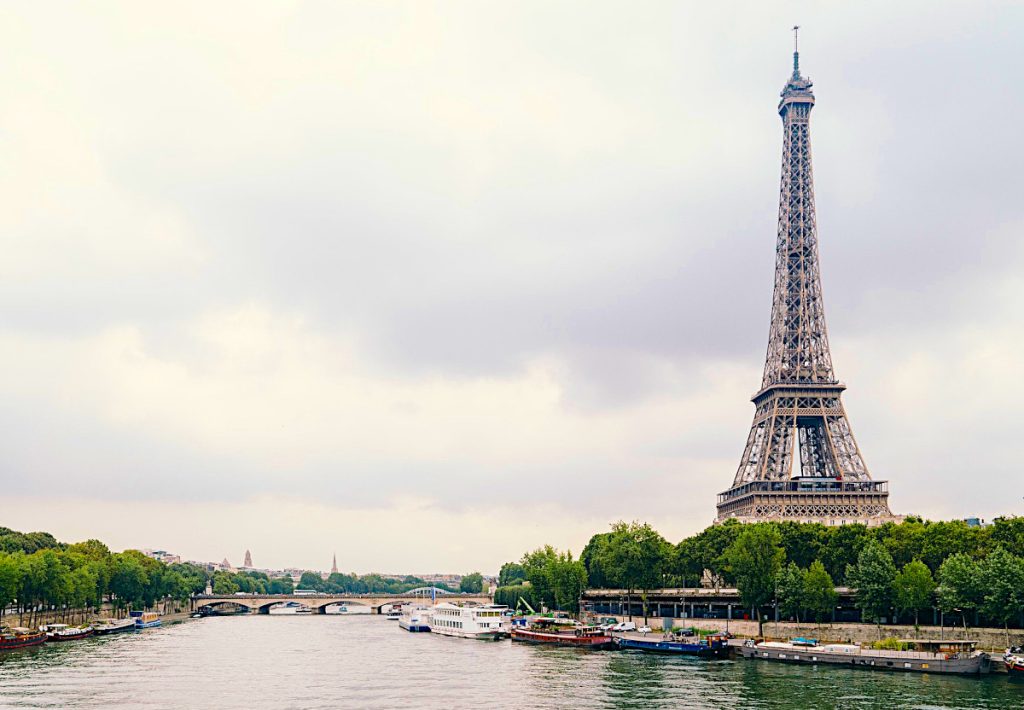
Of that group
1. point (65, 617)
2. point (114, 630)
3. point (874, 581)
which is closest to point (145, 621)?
point (65, 617)

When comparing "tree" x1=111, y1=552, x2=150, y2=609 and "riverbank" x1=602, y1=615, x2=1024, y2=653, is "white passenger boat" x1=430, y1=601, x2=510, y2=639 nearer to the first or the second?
"riverbank" x1=602, y1=615, x2=1024, y2=653

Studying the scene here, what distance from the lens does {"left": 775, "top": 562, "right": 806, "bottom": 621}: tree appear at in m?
104

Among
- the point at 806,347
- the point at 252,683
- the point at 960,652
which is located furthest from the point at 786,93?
the point at 252,683

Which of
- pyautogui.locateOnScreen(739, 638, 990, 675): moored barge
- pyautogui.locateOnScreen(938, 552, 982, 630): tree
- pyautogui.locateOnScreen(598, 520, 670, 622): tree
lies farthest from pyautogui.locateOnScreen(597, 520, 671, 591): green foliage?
pyautogui.locateOnScreen(938, 552, 982, 630): tree

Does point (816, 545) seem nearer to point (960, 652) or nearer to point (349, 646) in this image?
point (960, 652)

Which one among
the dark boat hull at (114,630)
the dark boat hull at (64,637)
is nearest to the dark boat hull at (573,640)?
the dark boat hull at (64,637)

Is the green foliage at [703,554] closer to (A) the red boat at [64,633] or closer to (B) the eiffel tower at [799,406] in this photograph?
(B) the eiffel tower at [799,406]

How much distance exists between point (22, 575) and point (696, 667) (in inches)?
3229

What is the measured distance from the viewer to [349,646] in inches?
4774

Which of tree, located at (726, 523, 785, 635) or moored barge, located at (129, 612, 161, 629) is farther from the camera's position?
moored barge, located at (129, 612, 161, 629)

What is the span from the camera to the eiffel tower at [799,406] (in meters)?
136

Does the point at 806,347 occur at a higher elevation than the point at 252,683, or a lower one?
higher

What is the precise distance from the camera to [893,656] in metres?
81.6

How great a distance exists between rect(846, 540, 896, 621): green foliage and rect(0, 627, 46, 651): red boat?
273 feet
